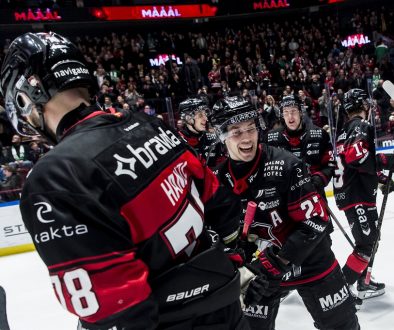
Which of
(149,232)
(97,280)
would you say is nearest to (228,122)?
(149,232)

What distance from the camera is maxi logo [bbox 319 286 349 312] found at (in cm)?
212

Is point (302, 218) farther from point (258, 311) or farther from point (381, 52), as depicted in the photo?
point (381, 52)

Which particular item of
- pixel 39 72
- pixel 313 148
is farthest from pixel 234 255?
pixel 313 148

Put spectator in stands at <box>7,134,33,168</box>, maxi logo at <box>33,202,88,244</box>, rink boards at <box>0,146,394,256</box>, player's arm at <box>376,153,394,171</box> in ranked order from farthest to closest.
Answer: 1. spectator in stands at <box>7,134,33,168</box>
2. rink boards at <box>0,146,394,256</box>
3. player's arm at <box>376,153,394,171</box>
4. maxi logo at <box>33,202,88,244</box>

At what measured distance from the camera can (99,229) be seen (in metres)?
0.96

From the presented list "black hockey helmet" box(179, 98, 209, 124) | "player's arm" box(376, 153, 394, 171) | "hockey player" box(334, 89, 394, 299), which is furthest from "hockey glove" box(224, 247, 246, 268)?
"black hockey helmet" box(179, 98, 209, 124)

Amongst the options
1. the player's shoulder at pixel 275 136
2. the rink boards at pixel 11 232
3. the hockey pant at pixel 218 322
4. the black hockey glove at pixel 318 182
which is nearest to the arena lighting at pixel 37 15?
the rink boards at pixel 11 232

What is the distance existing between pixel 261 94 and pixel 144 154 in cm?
846

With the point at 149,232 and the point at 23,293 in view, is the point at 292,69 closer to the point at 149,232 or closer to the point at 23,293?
the point at 23,293

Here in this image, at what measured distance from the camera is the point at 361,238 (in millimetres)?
3531

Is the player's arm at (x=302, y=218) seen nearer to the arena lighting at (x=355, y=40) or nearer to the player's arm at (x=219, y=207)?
the player's arm at (x=219, y=207)

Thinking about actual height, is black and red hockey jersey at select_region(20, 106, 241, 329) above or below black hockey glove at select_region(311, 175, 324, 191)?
above

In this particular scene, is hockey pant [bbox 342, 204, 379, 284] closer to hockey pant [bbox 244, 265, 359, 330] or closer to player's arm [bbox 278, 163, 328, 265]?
hockey pant [bbox 244, 265, 359, 330]

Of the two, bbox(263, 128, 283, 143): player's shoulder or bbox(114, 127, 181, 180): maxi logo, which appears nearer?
bbox(114, 127, 181, 180): maxi logo
